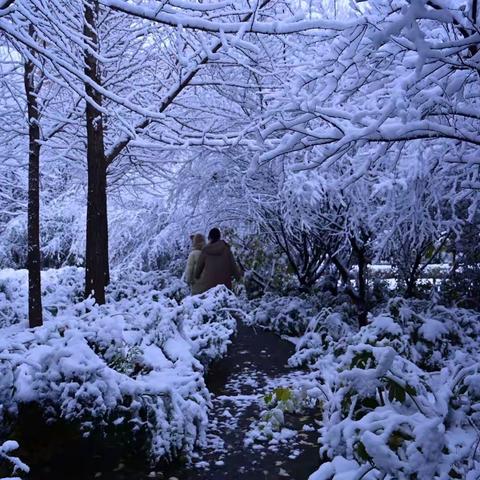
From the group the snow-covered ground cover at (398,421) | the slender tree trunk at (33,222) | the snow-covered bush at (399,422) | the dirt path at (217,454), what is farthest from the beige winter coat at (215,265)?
the snow-covered bush at (399,422)

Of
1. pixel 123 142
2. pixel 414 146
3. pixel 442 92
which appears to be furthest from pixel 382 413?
pixel 123 142

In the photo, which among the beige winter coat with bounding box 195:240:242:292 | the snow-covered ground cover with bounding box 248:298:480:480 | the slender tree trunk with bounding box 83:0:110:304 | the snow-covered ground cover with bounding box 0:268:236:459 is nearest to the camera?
the snow-covered ground cover with bounding box 248:298:480:480

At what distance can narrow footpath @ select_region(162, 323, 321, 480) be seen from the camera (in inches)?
147

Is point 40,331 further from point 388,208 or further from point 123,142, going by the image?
point 388,208

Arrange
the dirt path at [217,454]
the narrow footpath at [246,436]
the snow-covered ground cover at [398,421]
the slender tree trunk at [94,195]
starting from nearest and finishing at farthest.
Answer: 1. the snow-covered ground cover at [398,421]
2. the dirt path at [217,454]
3. the narrow footpath at [246,436]
4. the slender tree trunk at [94,195]

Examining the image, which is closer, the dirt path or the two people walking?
the dirt path

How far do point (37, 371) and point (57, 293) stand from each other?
20.0ft

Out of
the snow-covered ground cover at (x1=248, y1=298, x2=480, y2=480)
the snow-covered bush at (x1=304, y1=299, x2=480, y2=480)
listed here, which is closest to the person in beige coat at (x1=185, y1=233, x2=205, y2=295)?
the snow-covered ground cover at (x1=248, y1=298, x2=480, y2=480)

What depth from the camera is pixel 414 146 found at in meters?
5.04

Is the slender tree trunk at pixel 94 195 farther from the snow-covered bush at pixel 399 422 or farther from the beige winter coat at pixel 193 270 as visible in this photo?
the snow-covered bush at pixel 399 422

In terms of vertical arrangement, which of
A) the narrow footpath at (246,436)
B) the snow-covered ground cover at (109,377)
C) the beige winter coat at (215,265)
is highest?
the beige winter coat at (215,265)

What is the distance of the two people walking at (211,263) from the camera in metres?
7.63

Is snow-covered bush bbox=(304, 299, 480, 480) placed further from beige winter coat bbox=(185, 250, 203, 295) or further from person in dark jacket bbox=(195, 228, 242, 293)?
beige winter coat bbox=(185, 250, 203, 295)

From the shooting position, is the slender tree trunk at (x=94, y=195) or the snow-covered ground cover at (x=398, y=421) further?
the slender tree trunk at (x=94, y=195)
